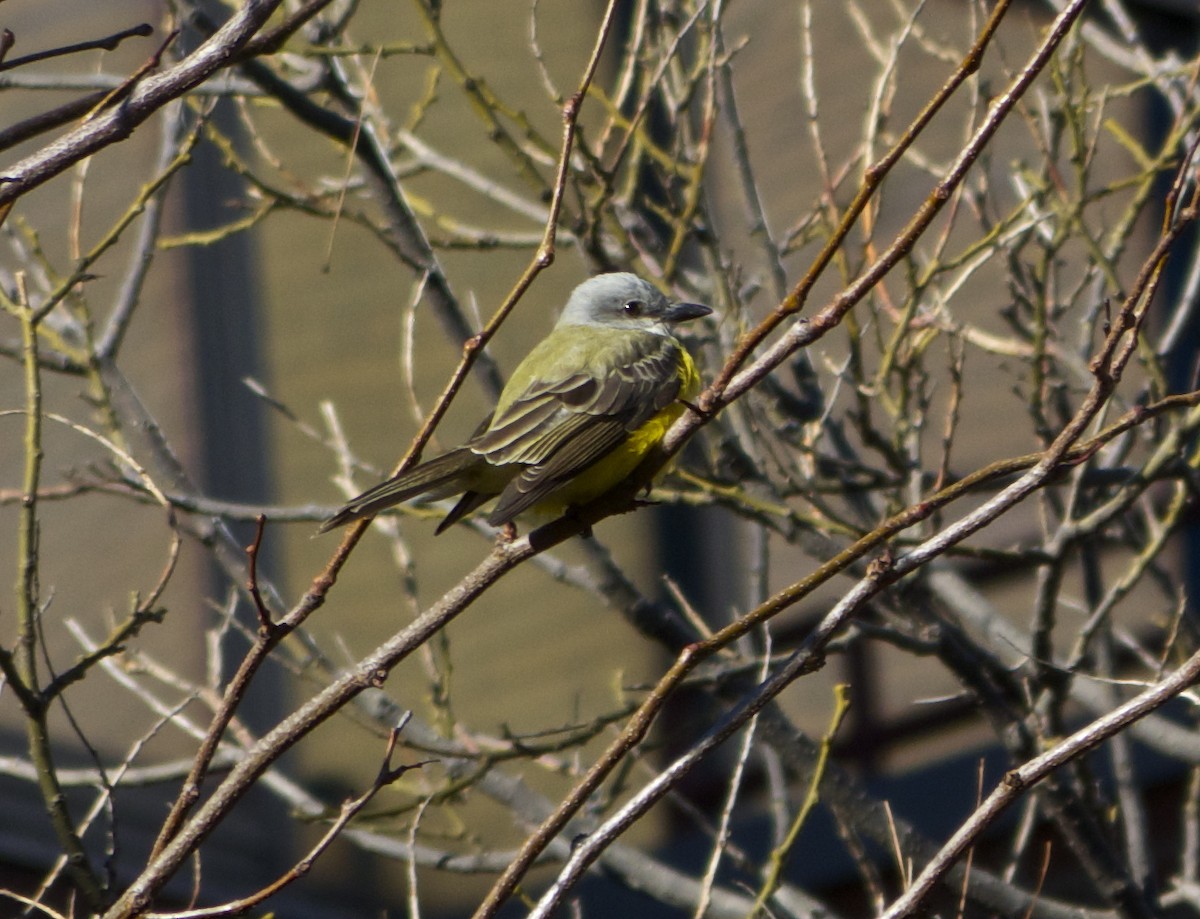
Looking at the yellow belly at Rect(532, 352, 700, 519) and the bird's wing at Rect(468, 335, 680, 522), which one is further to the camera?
the yellow belly at Rect(532, 352, 700, 519)

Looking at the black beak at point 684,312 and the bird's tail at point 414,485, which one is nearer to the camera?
the bird's tail at point 414,485

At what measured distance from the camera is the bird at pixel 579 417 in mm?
3871

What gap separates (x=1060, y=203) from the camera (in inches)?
182

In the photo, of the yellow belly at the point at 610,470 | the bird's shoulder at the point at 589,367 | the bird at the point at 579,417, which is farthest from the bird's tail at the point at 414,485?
the bird's shoulder at the point at 589,367

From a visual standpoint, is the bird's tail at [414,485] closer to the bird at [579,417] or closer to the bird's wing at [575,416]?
the bird at [579,417]

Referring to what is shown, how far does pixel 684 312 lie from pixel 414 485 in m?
1.44

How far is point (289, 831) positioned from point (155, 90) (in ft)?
23.3

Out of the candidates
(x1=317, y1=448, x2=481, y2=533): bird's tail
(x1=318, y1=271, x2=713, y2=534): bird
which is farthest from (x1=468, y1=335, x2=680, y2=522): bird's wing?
(x1=317, y1=448, x2=481, y2=533): bird's tail

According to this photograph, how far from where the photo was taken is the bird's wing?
3.91 meters

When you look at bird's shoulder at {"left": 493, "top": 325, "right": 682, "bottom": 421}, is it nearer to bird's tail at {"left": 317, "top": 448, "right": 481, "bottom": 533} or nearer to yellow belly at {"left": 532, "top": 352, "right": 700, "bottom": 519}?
yellow belly at {"left": 532, "top": 352, "right": 700, "bottom": 519}

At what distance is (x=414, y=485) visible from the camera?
3.54 meters

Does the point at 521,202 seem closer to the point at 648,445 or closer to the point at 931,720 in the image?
the point at 648,445

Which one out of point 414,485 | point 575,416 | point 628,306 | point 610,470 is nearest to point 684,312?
point 628,306

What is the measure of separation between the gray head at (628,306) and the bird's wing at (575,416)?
5.0 inches
